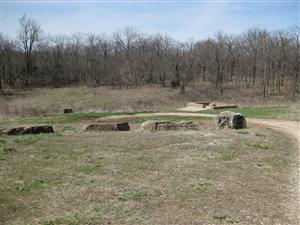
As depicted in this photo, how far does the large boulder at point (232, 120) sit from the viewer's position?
1888 centimetres

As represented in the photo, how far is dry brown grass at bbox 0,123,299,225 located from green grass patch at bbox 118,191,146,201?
2 centimetres

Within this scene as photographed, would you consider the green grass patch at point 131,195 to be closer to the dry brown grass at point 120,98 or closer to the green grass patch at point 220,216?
the green grass patch at point 220,216

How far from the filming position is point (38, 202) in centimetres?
850

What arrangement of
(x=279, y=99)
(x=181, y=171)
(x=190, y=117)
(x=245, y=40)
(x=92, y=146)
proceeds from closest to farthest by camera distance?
1. (x=181, y=171)
2. (x=92, y=146)
3. (x=190, y=117)
4. (x=279, y=99)
5. (x=245, y=40)

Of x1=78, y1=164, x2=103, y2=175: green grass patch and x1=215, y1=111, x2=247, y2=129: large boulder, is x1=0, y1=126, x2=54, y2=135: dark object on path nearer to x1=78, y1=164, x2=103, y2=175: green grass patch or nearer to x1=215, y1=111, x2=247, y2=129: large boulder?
x1=78, y1=164, x2=103, y2=175: green grass patch

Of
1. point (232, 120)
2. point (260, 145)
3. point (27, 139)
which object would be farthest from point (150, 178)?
point (232, 120)

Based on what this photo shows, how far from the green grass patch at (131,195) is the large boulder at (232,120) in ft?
35.0

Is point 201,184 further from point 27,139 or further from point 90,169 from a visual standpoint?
point 27,139

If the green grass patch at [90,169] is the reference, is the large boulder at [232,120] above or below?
above

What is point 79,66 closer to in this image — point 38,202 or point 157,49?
point 157,49

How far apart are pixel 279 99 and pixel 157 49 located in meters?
32.7

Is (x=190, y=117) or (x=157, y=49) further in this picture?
(x=157, y=49)

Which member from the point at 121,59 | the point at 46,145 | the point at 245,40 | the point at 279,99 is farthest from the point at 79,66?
the point at 46,145

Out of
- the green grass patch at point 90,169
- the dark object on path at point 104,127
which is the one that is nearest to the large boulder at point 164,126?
the dark object on path at point 104,127
